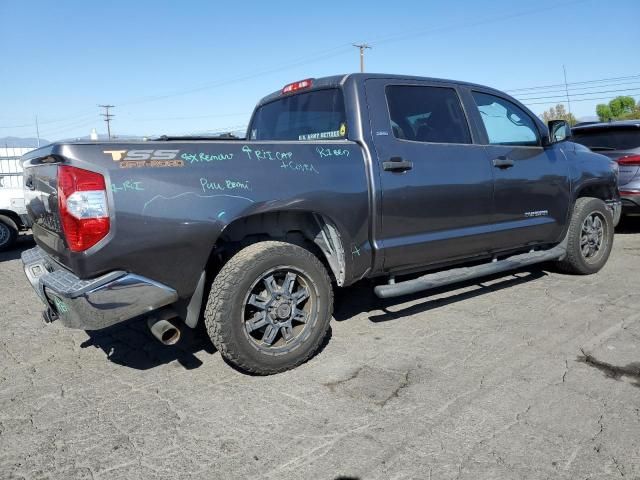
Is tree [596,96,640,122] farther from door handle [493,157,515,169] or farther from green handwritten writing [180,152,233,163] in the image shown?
green handwritten writing [180,152,233,163]

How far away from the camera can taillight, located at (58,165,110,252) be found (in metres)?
2.56

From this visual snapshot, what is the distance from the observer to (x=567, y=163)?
16.3 feet

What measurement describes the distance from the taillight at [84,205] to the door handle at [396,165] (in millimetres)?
1876

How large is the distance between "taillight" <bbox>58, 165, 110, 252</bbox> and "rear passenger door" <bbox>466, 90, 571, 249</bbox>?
10.2 feet

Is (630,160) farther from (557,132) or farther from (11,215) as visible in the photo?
(11,215)

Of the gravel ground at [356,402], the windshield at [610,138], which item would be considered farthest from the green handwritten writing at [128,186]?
the windshield at [610,138]

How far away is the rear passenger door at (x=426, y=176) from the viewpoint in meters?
3.60

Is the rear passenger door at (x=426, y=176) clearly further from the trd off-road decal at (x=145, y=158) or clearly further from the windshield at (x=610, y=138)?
the windshield at (x=610, y=138)

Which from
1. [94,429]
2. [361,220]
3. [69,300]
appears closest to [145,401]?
[94,429]

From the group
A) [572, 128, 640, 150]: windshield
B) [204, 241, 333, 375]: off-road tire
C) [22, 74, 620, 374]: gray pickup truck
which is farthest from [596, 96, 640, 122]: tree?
[204, 241, 333, 375]: off-road tire

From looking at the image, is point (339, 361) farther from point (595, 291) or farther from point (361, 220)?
point (595, 291)

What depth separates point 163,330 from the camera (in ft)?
9.39

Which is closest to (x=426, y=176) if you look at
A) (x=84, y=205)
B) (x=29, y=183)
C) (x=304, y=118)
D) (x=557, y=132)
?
(x=304, y=118)

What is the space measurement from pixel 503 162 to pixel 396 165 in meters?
1.29
